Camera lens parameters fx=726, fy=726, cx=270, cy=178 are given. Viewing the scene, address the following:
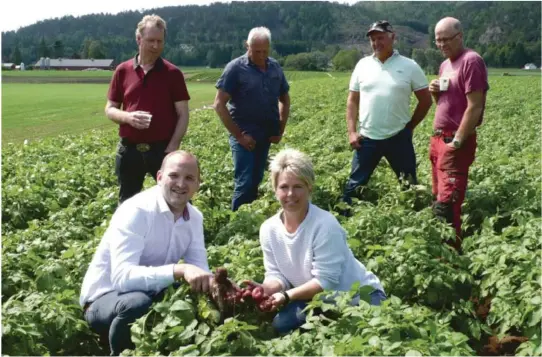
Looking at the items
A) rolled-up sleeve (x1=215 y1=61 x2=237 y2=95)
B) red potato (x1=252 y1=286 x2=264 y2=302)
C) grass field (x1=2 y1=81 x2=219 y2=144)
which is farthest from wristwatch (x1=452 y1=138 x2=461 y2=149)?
grass field (x1=2 y1=81 x2=219 y2=144)

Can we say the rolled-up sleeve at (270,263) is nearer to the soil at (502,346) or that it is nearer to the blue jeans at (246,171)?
the soil at (502,346)

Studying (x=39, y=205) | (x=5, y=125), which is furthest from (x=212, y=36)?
(x=39, y=205)

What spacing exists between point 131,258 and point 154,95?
222 cm

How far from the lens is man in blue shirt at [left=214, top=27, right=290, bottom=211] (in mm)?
6840

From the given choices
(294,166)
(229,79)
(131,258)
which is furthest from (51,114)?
(294,166)

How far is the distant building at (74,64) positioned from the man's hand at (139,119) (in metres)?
93.7

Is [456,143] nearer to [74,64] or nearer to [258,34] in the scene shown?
[258,34]

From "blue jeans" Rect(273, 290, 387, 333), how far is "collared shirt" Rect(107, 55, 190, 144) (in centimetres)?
246

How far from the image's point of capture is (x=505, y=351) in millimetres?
4477

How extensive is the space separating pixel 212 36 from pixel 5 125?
8881cm

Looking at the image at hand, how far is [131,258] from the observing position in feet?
13.1

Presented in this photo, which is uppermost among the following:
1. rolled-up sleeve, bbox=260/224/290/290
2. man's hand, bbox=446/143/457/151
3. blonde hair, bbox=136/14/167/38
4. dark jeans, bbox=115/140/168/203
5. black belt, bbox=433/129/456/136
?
blonde hair, bbox=136/14/167/38

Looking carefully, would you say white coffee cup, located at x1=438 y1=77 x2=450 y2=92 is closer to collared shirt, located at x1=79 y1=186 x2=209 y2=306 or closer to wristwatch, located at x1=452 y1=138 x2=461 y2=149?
wristwatch, located at x1=452 y1=138 x2=461 y2=149

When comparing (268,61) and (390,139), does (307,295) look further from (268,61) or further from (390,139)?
(268,61)
